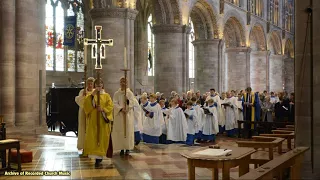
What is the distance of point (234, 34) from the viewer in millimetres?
34094

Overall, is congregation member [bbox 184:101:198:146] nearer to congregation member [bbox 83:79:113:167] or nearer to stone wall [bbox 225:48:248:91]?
congregation member [bbox 83:79:113:167]

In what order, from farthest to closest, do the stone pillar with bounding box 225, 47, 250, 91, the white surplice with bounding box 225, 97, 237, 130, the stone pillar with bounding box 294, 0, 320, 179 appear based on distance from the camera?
the stone pillar with bounding box 225, 47, 250, 91
the white surplice with bounding box 225, 97, 237, 130
the stone pillar with bounding box 294, 0, 320, 179

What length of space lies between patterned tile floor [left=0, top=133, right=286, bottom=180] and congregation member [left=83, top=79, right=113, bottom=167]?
0.30 m

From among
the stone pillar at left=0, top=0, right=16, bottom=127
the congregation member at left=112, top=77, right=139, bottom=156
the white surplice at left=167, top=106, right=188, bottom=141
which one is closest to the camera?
the congregation member at left=112, top=77, right=139, bottom=156

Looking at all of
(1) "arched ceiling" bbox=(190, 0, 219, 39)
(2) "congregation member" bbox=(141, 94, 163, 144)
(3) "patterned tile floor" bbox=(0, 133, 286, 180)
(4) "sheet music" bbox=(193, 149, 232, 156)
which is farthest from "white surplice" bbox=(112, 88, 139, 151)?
(1) "arched ceiling" bbox=(190, 0, 219, 39)

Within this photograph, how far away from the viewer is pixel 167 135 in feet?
45.5

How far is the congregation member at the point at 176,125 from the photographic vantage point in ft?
45.5

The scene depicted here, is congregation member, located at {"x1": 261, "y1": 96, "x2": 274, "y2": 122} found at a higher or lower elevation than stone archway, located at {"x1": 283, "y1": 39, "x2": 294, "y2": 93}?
lower

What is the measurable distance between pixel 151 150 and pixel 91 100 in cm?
287

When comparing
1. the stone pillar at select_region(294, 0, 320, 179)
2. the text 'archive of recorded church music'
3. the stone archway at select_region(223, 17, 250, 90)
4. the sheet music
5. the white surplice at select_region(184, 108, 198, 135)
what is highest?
the stone archway at select_region(223, 17, 250, 90)

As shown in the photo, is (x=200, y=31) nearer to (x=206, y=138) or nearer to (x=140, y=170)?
(x=206, y=138)

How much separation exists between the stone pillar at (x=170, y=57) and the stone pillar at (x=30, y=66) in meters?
10.4

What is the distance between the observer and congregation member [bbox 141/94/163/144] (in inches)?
517

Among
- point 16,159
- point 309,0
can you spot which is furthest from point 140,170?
point 309,0
